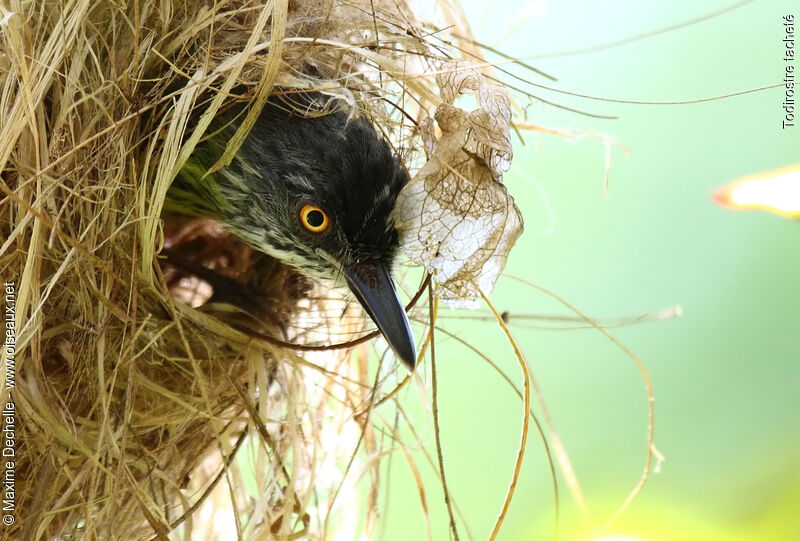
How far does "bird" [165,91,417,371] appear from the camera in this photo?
4.86 ft

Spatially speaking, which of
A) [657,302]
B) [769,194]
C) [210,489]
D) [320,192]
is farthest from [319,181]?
[657,302]

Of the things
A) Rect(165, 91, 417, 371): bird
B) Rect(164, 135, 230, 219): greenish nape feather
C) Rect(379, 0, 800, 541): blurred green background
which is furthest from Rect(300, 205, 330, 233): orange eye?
Rect(379, 0, 800, 541): blurred green background

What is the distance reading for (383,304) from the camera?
4.81ft

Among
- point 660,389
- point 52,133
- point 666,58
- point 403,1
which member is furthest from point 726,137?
point 52,133

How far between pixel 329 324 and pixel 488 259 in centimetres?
40

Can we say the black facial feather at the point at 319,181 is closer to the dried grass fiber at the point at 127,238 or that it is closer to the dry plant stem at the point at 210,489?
the dried grass fiber at the point at 127,238

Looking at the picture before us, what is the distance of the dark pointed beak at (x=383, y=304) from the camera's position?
138cm

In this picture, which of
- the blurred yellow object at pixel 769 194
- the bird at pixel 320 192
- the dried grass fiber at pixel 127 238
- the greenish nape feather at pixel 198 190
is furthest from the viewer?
the blurred yellow object at pixel 769 194

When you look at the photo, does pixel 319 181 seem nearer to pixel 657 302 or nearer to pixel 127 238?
pixel 127 238

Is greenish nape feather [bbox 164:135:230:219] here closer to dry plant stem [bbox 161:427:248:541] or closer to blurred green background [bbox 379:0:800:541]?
dry plant stem [bbox 161:427:248:541]

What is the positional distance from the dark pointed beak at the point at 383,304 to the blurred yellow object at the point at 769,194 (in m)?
0.85

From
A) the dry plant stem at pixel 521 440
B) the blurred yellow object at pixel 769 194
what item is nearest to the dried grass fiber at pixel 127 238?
the dry plant stem at pixel 521 440

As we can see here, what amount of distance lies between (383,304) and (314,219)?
20 cm

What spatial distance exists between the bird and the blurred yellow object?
0.83 meters
